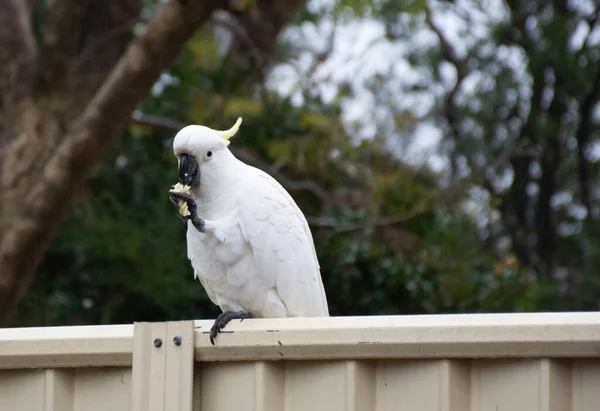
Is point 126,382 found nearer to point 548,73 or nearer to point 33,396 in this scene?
point 33,396

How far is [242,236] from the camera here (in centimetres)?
283

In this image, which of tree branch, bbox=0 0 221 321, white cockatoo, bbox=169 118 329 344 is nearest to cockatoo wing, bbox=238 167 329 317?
white cockatoo, bbox=169 118 329 344

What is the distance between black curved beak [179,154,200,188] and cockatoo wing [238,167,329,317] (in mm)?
139

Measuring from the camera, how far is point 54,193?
18.6 feet

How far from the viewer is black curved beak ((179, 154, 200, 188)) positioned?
2.83 meters

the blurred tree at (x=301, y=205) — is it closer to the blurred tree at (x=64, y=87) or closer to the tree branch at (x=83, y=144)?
the blurred tree at (x=64, y=87)

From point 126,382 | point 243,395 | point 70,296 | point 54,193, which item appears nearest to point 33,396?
point 126,382

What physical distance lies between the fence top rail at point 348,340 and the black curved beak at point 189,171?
62 cm

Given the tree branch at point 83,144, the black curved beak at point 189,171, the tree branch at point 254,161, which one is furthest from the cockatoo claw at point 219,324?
the tree branch at point 254,161

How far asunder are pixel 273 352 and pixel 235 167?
3.09 feet

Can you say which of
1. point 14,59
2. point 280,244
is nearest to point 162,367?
point 280,244

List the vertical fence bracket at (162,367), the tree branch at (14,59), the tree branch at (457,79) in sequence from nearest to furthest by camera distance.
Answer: the vertical fence bracket at (162,367)
the tree branch at (14,59)
the tree branch at (457,79)

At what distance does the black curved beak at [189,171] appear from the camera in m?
2.83

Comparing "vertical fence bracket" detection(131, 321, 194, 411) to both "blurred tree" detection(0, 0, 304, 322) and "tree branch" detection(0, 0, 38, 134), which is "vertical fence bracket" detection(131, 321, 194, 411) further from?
"tree branch" detection(0, 0, 38, 134)
